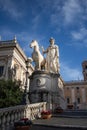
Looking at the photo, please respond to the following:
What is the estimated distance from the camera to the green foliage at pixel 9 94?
78.1 feet

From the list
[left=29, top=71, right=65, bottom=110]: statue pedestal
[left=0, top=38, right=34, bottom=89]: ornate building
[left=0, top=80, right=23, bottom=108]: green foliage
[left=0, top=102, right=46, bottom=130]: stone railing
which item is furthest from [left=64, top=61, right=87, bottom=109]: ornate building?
[left=0, top=102, right=46, bottom=130]: stone railing

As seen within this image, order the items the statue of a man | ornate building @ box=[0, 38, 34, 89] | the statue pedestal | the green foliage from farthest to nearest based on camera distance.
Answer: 1. ornate building @ box=[0, 38, 34, 89]
2. the green foliage
3. the statue of a man
4. the statue pedestal

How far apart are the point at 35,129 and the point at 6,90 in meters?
15.2

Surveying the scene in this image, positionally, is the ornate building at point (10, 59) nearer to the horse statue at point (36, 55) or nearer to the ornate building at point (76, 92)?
the horse statue at point (36, 55)

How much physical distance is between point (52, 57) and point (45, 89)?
4145mm

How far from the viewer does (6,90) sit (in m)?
25.0

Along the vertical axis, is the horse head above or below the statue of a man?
above

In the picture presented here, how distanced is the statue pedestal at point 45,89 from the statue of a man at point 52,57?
108 centimetres

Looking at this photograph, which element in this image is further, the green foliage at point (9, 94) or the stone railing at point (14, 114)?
the green foliage at point (9, 94)

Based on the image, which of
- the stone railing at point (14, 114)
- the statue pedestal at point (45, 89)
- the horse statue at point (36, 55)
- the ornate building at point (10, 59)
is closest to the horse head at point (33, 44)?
the horse statue at point (36, 55)

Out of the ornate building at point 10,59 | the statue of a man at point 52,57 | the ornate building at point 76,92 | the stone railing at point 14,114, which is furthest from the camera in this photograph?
the ornate building at point 76,92

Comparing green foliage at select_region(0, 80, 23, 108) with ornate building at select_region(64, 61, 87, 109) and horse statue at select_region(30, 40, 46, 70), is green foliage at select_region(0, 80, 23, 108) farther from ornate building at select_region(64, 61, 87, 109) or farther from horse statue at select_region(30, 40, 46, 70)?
ornate building at select_region(64, 61, 87, 109)

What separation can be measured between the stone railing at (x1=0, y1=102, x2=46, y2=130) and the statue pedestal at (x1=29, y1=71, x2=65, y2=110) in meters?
3.21

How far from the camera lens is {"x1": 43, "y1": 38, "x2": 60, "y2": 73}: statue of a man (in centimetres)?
2123
